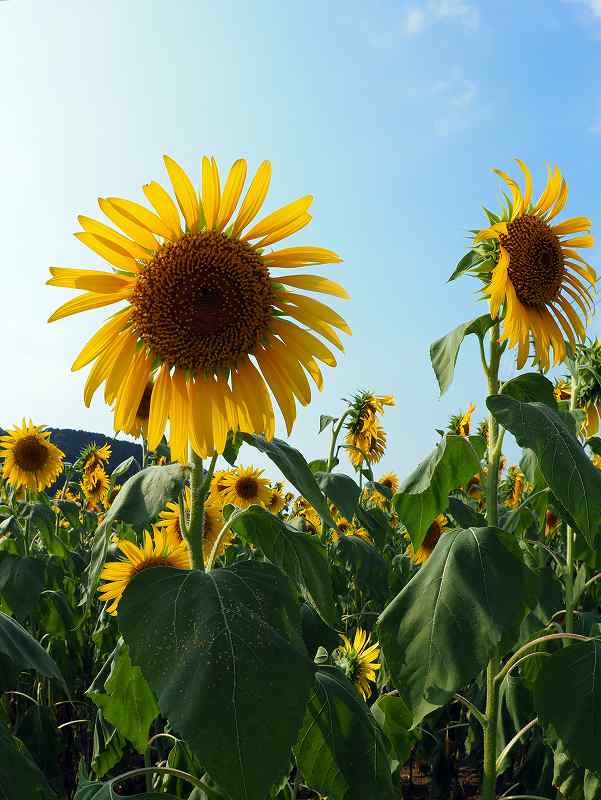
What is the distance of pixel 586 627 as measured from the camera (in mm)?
3012

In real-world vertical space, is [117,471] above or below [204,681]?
above

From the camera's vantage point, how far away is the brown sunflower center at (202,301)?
1.90m

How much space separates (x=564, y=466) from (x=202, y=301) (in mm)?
979

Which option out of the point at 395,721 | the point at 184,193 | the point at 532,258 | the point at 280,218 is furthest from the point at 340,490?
the point at 184,193

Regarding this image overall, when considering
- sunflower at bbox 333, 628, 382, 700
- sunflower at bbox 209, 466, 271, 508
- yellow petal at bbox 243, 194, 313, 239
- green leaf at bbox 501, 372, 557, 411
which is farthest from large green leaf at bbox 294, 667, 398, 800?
sunflower at bbox 209, 466, 271, 508

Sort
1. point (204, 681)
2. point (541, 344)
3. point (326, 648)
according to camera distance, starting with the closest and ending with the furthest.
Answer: point (204, 681) → point (541, 344) → point (326, 648)

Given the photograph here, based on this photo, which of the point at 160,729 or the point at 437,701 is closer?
the point at 437,701

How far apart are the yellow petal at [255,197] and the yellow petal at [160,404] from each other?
413 mm

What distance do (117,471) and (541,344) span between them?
1.95 meters

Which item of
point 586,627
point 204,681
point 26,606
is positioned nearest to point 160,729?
point 26,606

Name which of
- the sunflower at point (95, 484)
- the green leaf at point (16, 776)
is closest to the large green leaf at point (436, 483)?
the green leaf at point (16, 776)

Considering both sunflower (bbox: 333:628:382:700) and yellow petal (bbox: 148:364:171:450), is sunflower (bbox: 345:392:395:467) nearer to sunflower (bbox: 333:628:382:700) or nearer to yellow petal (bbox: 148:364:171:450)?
sunflower (bbox: 333:628:382:700)

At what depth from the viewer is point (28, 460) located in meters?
6.57

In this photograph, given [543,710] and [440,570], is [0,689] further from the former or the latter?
[543,710]
